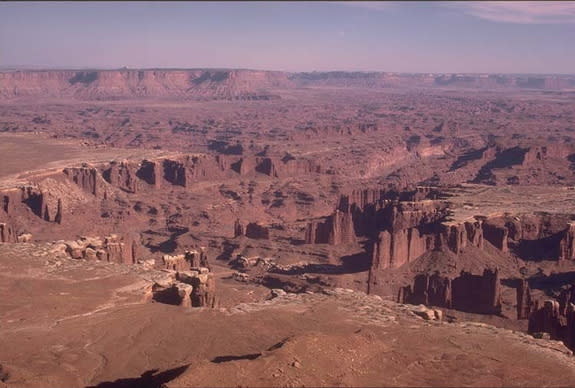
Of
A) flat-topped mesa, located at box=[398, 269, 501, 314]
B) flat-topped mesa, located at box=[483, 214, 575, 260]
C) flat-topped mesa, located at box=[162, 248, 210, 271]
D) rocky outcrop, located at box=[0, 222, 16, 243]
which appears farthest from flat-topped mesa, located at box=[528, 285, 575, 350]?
rocky outcrop, located at box=[0, 222, 16, 243]

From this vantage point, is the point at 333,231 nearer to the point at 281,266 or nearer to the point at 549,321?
the point at 281,266

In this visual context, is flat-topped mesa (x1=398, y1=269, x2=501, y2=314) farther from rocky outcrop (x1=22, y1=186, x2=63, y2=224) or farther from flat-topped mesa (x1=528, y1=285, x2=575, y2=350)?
rocky outcrop (x1=22, y1=186, x2=63, y2=224)

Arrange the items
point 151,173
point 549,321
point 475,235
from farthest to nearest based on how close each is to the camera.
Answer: point 151,173 < point 475,235 < point 549,321

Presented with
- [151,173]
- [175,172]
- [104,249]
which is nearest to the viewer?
[104,249]

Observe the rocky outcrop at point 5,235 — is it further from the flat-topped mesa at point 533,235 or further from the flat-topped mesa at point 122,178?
the flat-topped mesa at point 533,235

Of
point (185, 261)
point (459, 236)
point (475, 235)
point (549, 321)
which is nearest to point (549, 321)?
point (549, 321)

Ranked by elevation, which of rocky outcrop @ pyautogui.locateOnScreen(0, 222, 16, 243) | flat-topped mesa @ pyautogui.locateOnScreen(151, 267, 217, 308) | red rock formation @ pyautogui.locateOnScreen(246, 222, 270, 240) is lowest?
red rock formation @ pyautogui.locateOnScreen(246, 222, 270, 240)
